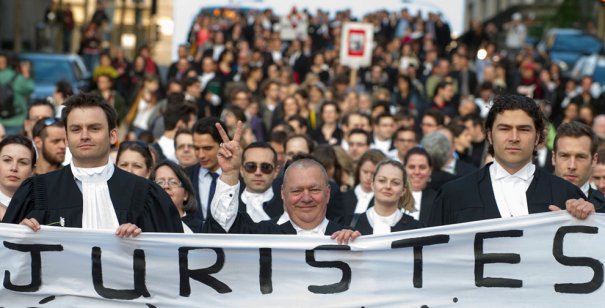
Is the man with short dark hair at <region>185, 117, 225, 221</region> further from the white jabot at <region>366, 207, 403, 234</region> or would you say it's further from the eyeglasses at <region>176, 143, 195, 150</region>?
the white jabot at <region>366, 207, 403, 234</region>

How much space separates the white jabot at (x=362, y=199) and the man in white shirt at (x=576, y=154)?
98.3 inches

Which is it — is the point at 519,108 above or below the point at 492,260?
above

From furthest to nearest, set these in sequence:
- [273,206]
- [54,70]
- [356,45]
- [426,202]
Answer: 1. [54,70]
2. [356,45]
3. [426,202]
4. [273,206]

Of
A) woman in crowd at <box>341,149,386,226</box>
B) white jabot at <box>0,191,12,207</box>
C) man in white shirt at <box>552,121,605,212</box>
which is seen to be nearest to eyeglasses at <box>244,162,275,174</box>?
woman in crowd at <box>341,149,386,226</box>

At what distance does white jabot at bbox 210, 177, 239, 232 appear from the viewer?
27.3 ft

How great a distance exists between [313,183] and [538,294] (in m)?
1.32

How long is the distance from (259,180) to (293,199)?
268 centimetres

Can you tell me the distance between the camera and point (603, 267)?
805 centimetres

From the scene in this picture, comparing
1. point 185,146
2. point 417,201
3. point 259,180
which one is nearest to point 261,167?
point 259,180

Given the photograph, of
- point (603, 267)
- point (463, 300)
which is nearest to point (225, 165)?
point (463, 300)

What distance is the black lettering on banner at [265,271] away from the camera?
820 centimetres

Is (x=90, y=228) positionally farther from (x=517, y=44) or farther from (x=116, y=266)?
(x=517, y=44)

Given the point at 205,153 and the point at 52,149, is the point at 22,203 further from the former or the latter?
the point at 52,149

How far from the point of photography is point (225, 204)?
8352mm
